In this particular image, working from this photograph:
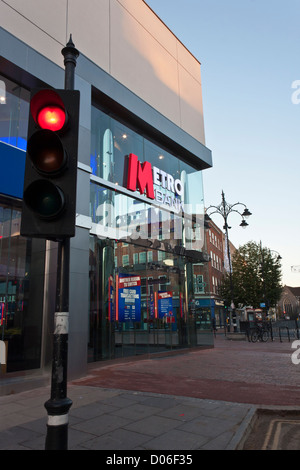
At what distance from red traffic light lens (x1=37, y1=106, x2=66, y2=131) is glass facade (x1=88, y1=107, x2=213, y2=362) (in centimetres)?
897

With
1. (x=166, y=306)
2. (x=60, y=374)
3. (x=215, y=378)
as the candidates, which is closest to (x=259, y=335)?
Result: (x=166, y=306)

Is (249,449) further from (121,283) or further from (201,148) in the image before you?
(201,148)

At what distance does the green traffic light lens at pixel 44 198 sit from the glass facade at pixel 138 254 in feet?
30.0

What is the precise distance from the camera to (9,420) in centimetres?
561

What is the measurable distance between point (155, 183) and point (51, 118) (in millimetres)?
12841

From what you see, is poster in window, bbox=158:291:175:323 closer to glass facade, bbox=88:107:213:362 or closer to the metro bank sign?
glass facade, bbox=88:107:213:362

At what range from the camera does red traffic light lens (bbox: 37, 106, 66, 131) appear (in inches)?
126

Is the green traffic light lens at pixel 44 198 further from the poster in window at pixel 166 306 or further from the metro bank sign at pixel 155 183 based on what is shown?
the poster in window at pixel 166 306

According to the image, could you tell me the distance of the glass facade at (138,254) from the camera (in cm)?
1249

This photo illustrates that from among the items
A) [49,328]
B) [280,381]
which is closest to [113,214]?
[49,328]

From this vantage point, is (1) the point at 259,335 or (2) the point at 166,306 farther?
(1) the point at 259,335

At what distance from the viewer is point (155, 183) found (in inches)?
628

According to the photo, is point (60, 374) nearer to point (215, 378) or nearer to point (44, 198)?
point (44, 198)
